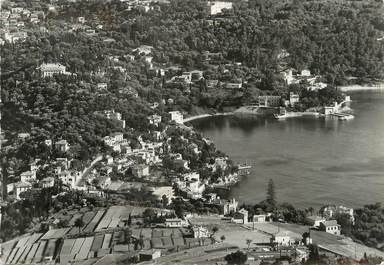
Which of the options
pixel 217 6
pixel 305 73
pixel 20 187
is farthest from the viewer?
pixel 217 6

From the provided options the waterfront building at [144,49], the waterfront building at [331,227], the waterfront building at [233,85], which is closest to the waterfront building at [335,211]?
the waterfront building at [331,227]

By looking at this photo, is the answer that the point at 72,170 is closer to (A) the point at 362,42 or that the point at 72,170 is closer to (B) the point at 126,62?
(B) the point at 126,62

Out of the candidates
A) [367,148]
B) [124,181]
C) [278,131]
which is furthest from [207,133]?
Result: [124,181]

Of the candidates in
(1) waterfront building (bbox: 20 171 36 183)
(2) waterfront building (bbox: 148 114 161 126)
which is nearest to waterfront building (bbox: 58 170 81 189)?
(1) waterfront building (bbox: 20 171 36 183)

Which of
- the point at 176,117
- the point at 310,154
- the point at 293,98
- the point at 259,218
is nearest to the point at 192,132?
the point at 176,117

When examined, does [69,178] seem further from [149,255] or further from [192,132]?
[192,132]

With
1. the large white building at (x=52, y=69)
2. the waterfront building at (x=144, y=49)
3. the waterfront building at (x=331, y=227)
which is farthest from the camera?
the waterfront building at (x=144, y=49)

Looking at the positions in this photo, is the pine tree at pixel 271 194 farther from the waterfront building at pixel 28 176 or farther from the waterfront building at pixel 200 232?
the waterfront building at pixel 28 176
